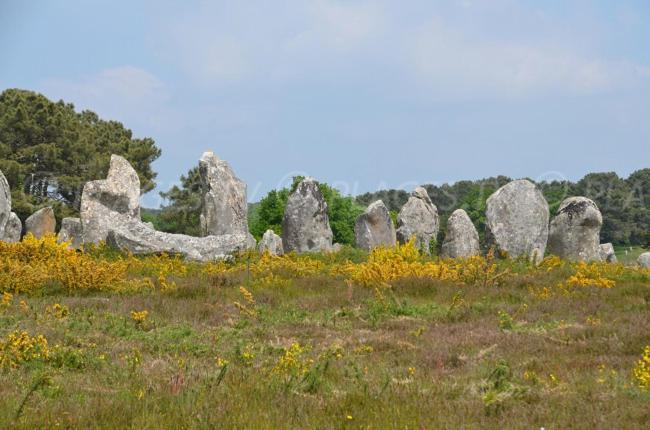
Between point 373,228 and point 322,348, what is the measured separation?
87.5 feet

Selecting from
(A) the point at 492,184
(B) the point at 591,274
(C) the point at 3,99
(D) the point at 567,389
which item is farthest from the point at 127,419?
(A) the point at 492,184

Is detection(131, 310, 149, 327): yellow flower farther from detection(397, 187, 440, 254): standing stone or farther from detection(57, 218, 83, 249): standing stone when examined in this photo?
detection(397, 187, 440, 254): standing stone

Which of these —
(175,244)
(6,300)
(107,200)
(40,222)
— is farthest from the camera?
(40,222)

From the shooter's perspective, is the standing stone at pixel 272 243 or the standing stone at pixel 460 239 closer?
the standing stone at pixel 460 239

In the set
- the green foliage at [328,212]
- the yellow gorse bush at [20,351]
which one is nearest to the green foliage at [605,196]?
the green foliage at [328,212]

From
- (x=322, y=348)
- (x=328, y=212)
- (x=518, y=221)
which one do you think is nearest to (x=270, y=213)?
(x=328, y=212)

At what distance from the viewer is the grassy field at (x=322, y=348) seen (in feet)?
19.3

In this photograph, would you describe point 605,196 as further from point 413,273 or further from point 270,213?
point 413,273

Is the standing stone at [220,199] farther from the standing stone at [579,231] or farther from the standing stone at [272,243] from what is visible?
the standing stone at [579,231]

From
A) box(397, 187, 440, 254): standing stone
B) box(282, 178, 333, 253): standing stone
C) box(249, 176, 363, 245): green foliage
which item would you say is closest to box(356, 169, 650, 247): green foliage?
box(249, 176, 363, 245): green foliage

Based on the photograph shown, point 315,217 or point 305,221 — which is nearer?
point 305,221

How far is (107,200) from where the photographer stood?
96.5ft

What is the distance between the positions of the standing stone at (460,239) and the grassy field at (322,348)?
14.0 meters

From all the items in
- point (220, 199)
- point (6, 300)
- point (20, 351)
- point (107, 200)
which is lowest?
point (20, 351)
